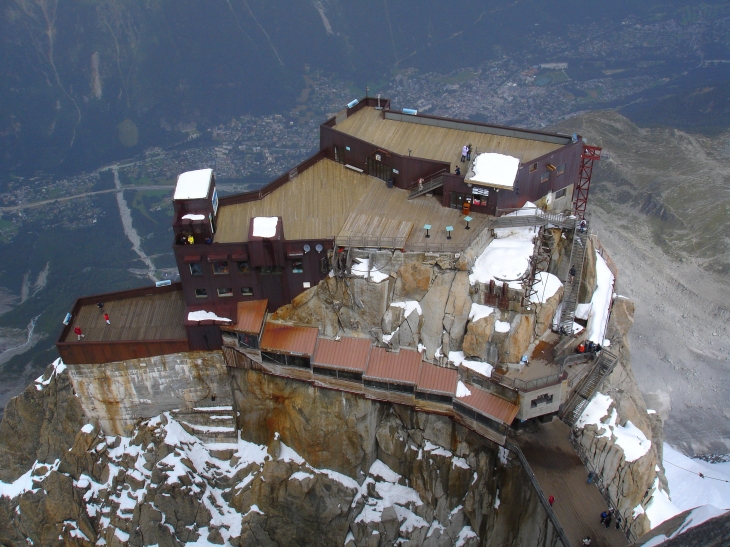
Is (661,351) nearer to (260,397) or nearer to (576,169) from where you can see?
(576,169)

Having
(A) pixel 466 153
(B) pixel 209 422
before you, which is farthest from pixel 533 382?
(B) pixel 209 422

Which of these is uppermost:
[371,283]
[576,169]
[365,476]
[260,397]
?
[576,169]

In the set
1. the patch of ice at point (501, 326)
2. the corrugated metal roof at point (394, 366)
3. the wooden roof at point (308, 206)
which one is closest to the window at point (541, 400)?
the patch of ice at point (501, 326)

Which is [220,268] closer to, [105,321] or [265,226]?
[265,226]

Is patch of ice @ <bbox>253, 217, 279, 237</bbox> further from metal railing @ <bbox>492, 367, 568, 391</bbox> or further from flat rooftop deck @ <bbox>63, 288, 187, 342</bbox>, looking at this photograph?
metal railing @ <bbox>492, 367, 568, 391</bbox>

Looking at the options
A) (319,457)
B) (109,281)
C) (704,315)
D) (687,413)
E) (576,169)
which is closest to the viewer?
(319,457)

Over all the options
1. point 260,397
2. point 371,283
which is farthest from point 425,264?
point 260,397
